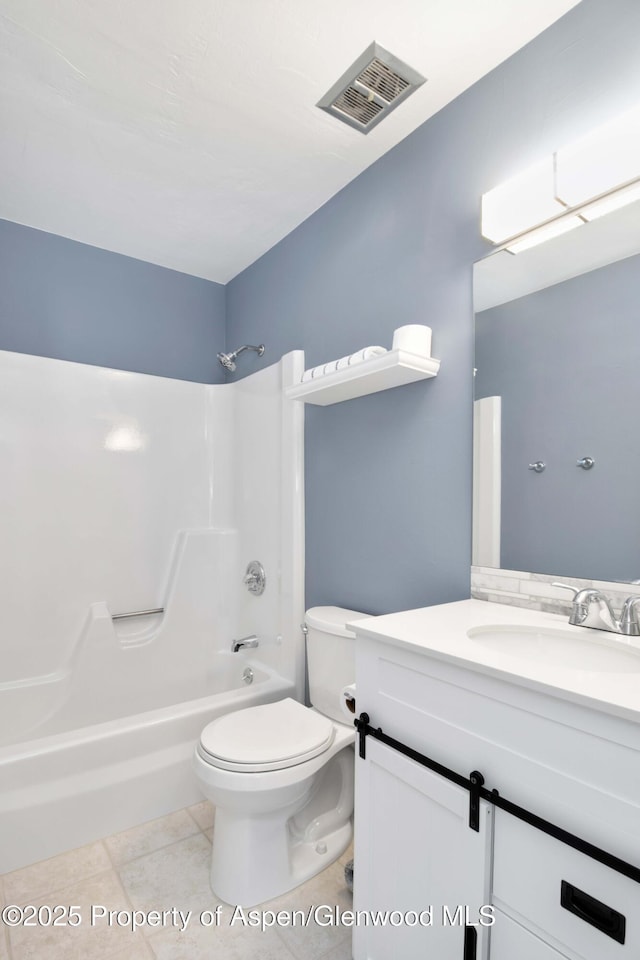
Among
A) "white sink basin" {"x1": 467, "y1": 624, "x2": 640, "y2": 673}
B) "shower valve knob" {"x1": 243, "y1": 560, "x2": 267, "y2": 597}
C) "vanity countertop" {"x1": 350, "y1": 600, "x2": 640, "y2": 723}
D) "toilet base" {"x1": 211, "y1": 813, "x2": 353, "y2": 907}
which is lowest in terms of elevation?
"toilet base" {"x1": 211, "y1": 813, "x2": 353, "y2": 907}

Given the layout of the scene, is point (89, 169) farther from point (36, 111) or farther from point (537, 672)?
point (537, 672)

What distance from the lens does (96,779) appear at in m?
1.74

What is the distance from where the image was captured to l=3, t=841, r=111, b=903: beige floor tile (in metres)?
1.54

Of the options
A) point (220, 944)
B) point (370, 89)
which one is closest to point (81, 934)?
point (220, 944)

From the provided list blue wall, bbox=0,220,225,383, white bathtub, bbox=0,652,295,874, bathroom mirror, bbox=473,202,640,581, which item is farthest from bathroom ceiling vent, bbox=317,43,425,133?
white bathtub, bbox=0,652,295,874

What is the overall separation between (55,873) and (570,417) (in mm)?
2084

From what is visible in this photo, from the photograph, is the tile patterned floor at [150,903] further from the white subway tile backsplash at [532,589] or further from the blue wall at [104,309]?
the blue wall at [104,309]

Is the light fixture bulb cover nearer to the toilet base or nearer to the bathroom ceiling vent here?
the bathroom ceiling vent

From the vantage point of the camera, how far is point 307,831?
171 cm

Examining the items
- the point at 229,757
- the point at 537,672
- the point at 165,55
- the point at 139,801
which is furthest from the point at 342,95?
the point at 139,801

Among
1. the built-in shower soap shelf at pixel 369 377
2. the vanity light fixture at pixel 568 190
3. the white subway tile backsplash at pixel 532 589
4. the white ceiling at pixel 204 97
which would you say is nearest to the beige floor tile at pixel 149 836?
the white subway tile backsplash at pixel 532 589

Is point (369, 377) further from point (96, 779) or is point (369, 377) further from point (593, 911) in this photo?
point (96, 779)

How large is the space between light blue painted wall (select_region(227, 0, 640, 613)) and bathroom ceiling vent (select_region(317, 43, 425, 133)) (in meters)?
0.17

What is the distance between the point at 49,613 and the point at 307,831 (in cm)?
143
